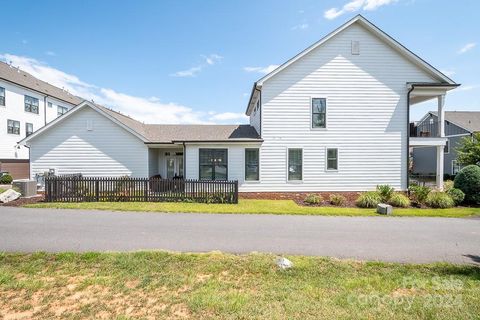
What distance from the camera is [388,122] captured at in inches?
665

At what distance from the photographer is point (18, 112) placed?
29.0 meters

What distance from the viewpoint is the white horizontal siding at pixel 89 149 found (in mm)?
17016

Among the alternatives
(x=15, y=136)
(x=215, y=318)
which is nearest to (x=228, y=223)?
(x=215, y=318)

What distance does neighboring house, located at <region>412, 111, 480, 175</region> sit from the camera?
30.5 m

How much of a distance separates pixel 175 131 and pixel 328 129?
11.9 meters

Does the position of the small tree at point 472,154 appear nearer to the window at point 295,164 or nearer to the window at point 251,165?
the window at point 295,164

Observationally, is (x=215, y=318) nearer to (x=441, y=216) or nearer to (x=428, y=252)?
Answer: (x=428, y=252)

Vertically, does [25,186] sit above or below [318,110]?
below

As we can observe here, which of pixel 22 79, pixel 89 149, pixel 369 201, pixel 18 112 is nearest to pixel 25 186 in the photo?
pixel 89 149

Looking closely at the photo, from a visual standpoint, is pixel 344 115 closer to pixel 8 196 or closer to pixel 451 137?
pixel 8 196

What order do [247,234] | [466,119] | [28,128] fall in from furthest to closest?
[466,119] < [28,128] < [247,234]

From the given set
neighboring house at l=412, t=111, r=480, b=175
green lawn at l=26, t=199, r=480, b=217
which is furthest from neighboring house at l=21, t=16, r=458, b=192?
neighboring house at l=412, t=111, r=480, b=175

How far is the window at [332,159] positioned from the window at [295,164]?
1.94m

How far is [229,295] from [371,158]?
1589 cm
